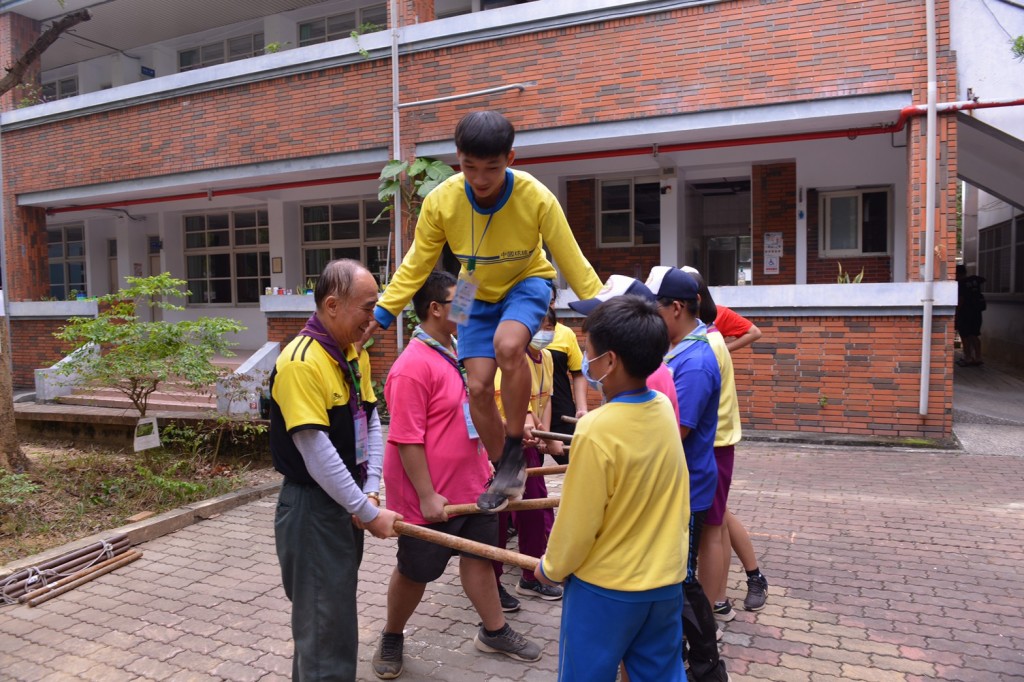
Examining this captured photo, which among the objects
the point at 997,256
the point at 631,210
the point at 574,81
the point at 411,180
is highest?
the point at 574,81

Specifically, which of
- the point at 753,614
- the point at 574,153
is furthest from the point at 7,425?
the point at 574,153

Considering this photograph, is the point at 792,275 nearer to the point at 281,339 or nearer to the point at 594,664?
the point at 281,339

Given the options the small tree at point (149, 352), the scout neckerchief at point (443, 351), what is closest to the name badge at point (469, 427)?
the scout neckerchief at point (443, 351)

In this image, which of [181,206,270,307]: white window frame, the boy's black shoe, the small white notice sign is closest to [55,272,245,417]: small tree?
the small white notice sign

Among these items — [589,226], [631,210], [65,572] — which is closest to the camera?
[65,572]

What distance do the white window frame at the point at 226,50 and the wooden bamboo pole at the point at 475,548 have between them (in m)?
A: 15.9

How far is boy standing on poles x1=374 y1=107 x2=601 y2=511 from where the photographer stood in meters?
3.25

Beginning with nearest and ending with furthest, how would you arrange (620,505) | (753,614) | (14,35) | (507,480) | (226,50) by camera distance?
(620,505) < (507,480) < (753,614) < (14,35) < (226,50)

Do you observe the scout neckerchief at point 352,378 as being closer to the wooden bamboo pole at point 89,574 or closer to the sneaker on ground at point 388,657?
the sneaker on ground at point 388,657

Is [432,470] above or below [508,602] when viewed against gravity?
above

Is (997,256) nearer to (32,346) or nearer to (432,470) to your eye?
(432,470)

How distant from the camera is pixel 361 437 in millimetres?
3047

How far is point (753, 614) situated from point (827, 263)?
9.49 metres

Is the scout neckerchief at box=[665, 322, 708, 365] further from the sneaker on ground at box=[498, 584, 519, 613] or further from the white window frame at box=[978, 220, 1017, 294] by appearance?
the white window frame at box=[978, 220, 1017, 294]
